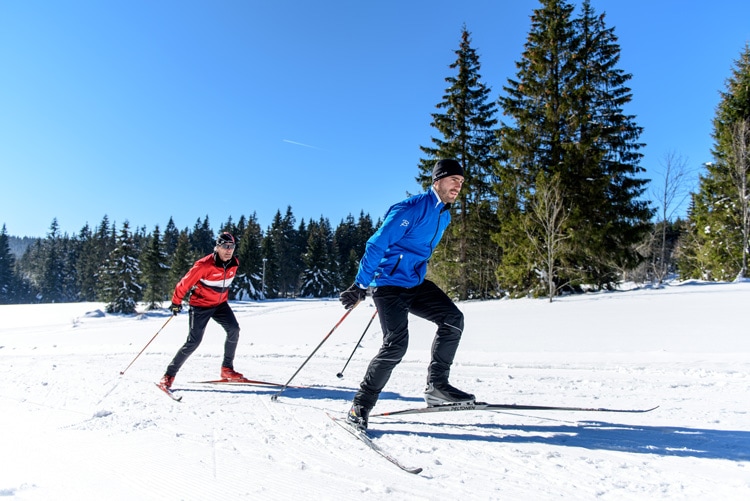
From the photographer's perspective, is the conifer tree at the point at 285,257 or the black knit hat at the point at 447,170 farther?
the conifer tree at the point at 285,257

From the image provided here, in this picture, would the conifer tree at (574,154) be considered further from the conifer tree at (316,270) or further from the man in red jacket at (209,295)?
the conifer tree at (316,270)

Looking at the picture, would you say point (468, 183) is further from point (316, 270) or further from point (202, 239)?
point (202, 239)

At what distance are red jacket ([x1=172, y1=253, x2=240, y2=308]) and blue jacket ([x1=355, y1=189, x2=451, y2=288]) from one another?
2.74 m

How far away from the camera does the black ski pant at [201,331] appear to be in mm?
5133

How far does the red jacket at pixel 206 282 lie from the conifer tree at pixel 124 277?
40.8m

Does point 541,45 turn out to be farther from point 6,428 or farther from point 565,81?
point 6,428

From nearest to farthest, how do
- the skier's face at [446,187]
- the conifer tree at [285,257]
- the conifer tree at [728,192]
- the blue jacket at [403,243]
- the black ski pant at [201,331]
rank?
the blue jacket at [403,243] < the skier's face at [446,187] < the black ski pant at [201,331] < the conifer tree at [728,192] < the conifer tree at [285,257]

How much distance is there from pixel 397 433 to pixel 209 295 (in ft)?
11.6

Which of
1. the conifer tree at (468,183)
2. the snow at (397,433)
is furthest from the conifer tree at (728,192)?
the snow at (397,433)

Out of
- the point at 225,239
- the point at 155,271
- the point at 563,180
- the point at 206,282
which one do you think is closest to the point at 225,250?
the point at 225,239

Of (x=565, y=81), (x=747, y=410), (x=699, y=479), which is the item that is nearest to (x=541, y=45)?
(x=565, y=81)

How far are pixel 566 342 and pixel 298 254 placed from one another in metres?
74.8

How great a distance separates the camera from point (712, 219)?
2350 cm

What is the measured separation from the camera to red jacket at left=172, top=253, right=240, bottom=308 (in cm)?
524
